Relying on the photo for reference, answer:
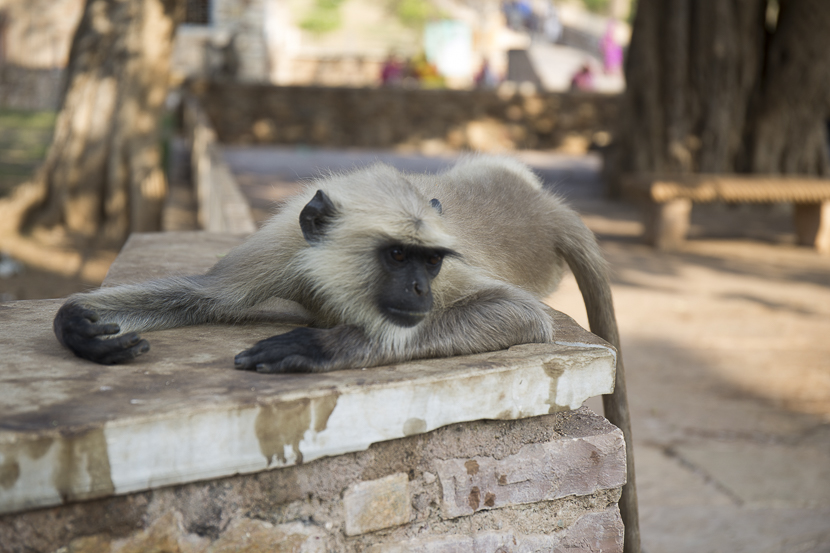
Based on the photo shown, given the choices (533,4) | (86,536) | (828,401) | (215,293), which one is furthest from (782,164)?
(533,4)

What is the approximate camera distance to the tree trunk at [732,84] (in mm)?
9727

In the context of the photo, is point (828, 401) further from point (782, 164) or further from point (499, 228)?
point (782, 164)

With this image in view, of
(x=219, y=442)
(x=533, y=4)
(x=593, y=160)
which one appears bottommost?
(x=593, y=160)

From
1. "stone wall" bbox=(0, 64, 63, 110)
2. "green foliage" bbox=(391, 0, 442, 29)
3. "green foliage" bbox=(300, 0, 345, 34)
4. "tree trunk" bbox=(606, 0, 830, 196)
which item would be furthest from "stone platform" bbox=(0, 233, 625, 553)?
"green foliage" bbox=(391, 0, 442, 29)

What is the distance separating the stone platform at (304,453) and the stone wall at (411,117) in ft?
49.2

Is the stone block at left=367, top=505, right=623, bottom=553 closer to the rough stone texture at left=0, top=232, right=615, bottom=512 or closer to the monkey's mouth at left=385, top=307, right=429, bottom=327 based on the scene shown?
the rough stone texture at left=0, top=232, right=615, bottom=512

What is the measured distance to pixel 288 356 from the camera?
182cm

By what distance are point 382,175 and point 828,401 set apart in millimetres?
3187

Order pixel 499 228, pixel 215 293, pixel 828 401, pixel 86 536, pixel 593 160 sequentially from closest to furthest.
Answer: pixel 86 536 → pixel 215 293 → pixel 499 228 → pixel 828 401 → pixel 593 160

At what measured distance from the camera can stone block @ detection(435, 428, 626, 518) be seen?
1831 mm

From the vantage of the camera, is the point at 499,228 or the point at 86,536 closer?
the point at 86,536

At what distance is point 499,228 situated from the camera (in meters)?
2.50

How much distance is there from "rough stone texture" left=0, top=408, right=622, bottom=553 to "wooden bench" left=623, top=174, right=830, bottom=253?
6219 millimetres

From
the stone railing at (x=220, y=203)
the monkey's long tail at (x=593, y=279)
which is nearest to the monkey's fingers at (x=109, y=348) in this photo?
the monkey's long tail at (x=593, y=279)
